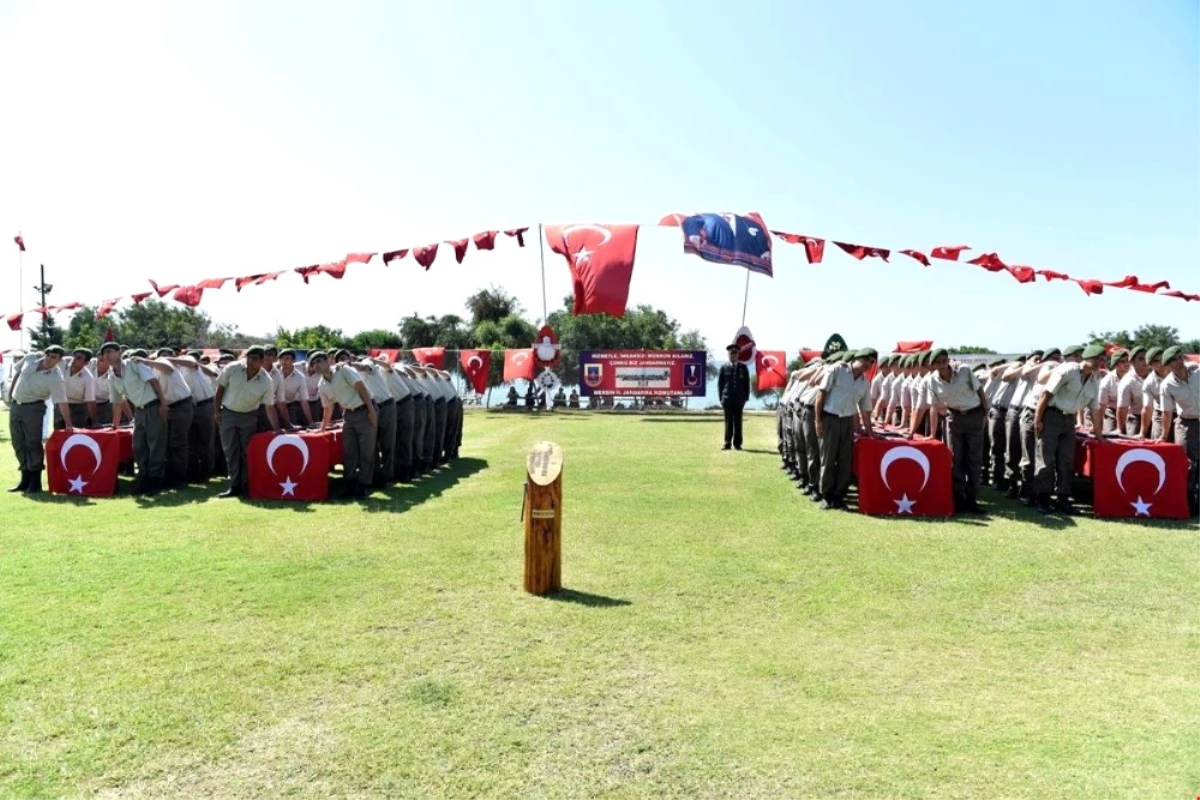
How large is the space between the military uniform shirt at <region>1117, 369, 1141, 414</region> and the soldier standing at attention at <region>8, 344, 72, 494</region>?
13083 mm

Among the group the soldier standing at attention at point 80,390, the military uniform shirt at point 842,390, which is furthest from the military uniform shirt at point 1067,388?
the soldier standing at attention at point 80,390

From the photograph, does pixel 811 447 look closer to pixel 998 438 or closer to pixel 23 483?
pixel 998 438

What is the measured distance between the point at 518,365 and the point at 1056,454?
68.3ft

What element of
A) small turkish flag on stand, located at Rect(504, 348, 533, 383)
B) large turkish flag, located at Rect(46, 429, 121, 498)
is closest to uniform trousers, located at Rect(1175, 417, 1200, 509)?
large turkish flag, located at Rect(46, 429, 121, 498)

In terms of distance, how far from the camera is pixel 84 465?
9.91 meters

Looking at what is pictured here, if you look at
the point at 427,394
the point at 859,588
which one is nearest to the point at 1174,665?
the point at 859,588

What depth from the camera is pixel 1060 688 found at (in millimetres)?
4156

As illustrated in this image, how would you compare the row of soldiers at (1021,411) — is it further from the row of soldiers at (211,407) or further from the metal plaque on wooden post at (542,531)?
the row of soldiers at (211,407)

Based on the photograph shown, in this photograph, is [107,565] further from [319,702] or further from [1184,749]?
[1184,749]

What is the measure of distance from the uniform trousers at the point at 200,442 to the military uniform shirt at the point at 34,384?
5.38ft

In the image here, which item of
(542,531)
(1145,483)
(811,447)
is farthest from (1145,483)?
(542,531)

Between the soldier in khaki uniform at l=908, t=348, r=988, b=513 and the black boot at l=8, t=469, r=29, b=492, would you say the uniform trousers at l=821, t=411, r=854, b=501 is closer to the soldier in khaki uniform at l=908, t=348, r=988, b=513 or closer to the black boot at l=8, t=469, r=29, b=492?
the soldier in khaki uniform at l=908, t=348, r=988, b=513

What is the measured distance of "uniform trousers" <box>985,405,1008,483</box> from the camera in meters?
10.7

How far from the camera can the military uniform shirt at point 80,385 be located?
37.8 feet
